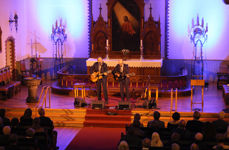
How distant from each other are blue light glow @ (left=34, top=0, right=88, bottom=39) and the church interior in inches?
2.0

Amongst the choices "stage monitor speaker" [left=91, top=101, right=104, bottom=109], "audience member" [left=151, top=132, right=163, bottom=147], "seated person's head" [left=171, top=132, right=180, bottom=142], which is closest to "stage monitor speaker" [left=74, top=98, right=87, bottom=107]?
"stage monitor speaker" [left=91, top=101, right=104, bottom=109]

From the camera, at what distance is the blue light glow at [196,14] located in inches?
754

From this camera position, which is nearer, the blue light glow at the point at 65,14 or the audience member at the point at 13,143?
the audience member at the point at 13,143

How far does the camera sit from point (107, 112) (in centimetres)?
1375

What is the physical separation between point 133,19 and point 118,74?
5143 mm

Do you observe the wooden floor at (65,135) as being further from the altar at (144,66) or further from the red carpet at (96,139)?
the altar at (144,66)

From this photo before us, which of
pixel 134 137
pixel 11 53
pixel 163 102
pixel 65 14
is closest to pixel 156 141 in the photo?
pixel 134 137

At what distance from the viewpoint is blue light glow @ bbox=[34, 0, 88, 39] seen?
20.0m

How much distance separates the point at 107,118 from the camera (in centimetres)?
1358

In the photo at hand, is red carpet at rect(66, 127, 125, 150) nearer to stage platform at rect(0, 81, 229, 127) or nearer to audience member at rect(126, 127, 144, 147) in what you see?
stage platform at rect(0, 81, 229, 127)

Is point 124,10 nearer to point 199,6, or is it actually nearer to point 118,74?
point 199,6

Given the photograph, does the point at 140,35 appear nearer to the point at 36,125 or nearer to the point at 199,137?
the point at 36,125

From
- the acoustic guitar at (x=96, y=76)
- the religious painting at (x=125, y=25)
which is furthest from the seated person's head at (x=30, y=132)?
the religious painting at (x=125, y=25)

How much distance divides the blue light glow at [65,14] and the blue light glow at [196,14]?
4.39 m
